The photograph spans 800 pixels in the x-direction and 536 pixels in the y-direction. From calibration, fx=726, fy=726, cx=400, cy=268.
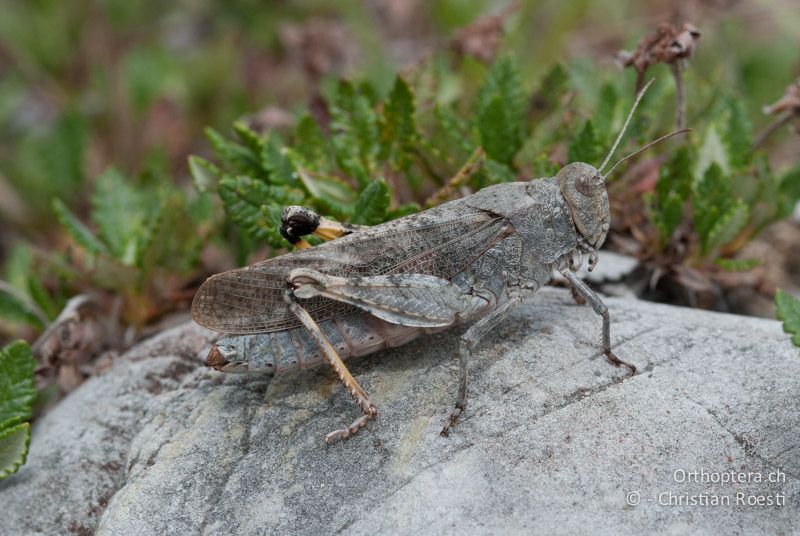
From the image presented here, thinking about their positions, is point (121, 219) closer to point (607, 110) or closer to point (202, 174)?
point (202, 174)

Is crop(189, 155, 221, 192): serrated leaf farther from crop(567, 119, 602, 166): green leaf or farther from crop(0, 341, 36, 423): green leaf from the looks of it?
crop(567, 119, 602, 166): green leaf

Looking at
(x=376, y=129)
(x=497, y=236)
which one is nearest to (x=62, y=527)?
(x=497, y=236)

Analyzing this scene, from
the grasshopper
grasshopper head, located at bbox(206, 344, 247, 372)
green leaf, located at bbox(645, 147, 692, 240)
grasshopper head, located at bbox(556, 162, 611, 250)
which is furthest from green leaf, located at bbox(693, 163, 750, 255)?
Result: grasshopper head, located at bbox(206, 344, 247, 372)

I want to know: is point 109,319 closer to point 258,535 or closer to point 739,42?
point 258,535

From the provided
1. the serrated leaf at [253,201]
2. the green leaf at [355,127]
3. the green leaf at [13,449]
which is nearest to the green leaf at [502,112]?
the green leaf at [355,127]

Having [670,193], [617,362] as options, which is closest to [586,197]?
[617,362]

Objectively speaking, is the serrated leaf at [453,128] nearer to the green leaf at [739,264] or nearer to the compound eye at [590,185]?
the compound eye at [590,185]

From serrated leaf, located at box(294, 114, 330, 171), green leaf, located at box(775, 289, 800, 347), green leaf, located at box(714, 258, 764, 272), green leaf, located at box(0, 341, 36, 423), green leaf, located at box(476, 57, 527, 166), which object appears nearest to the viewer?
green leaf, located at box(775, 289, 800, 347)
